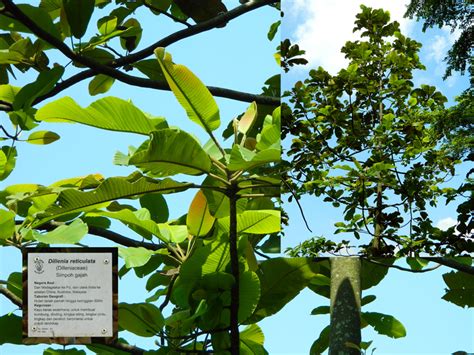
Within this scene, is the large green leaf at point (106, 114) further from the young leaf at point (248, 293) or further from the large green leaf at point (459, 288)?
the large green leaf at point (459, 288)

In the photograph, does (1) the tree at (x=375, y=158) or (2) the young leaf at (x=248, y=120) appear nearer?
(2) the young leaf at (x=248, y=120)

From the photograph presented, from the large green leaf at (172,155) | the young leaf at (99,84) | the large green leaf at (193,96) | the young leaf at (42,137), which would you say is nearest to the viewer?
the large green leaf at (172,155)

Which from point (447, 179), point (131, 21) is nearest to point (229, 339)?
point (447, 179)

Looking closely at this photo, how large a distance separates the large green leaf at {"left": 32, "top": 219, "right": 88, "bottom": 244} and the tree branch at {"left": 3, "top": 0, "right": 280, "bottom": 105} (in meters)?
0.38

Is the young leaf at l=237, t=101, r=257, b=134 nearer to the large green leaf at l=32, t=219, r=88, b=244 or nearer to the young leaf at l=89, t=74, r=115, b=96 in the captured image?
the large green leaf at l=32, t=219, r=88, b=244

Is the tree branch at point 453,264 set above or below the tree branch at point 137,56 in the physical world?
below

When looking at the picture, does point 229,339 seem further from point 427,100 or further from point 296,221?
point 427,100

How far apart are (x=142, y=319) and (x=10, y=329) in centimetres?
33

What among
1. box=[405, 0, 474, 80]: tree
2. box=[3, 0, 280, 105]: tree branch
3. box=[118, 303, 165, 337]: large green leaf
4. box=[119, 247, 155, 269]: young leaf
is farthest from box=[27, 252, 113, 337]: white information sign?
box=[405, 0, 474, 80]: tree

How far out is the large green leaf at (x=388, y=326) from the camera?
53.1 inches

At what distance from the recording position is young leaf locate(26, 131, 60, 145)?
5.21 ft

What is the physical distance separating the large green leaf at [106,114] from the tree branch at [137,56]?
11.8 inches

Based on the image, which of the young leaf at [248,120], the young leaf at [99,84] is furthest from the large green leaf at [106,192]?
the young leaf at [99,84]

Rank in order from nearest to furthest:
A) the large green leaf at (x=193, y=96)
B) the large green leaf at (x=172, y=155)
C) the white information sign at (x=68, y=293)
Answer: the large green leaf at (x=172, y=155) → the large green leaf at (x=193, y=96) → the white information sign at (x=68, y=293)
